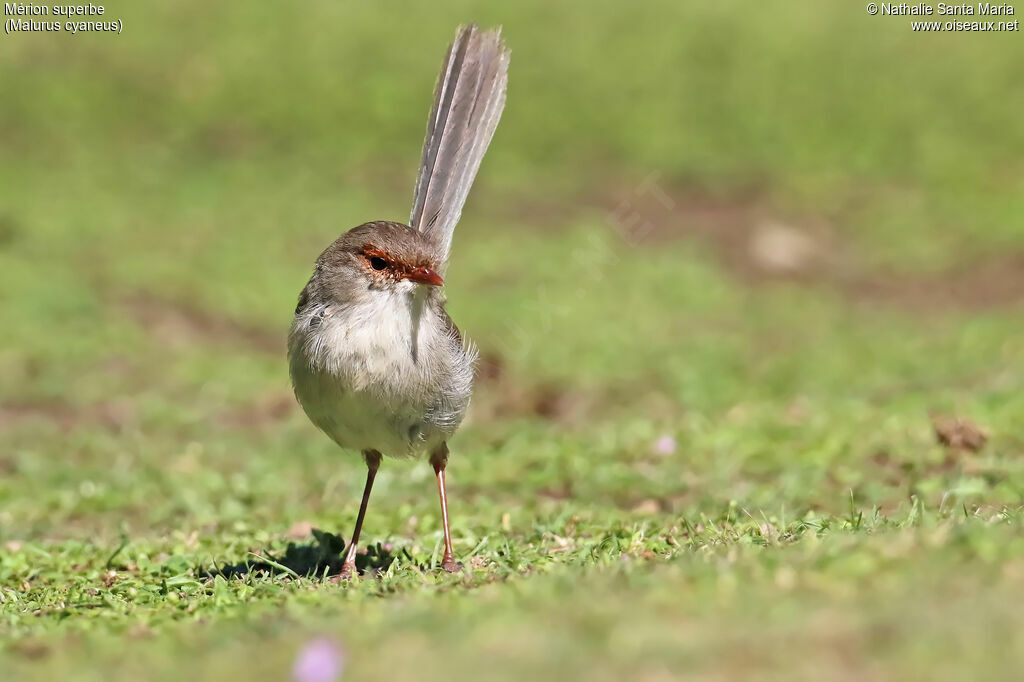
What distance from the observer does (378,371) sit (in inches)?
234

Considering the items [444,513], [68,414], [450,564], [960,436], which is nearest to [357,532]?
[444,513]

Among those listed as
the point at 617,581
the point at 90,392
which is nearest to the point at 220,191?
the point at 90,392

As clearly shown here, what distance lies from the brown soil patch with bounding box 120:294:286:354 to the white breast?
7732mm

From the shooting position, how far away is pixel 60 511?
8.78 metres

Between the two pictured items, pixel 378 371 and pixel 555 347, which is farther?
pixel 555 347

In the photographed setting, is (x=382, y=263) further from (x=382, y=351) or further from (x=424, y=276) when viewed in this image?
(x=382, y=351)

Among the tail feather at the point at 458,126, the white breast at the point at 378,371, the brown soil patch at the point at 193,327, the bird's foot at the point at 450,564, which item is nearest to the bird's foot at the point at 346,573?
the bird's foot at the point at 450,564

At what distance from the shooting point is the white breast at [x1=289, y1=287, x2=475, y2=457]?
5.95 meters

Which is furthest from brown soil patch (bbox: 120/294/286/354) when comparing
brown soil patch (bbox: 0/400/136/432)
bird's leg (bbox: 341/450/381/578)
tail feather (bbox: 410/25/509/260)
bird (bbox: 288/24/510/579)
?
bird (bbox: 288/24/510/579)

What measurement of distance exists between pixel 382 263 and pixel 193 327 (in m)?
8.74

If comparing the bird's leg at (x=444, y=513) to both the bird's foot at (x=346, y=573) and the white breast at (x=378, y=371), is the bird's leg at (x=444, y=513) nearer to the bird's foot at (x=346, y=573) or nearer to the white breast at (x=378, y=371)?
the white breast at (x=378, y=371)

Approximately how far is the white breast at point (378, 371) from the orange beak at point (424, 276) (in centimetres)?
8

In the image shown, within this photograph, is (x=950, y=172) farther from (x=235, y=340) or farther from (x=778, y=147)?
(x=235, y=340)

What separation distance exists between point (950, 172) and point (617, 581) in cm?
1796
